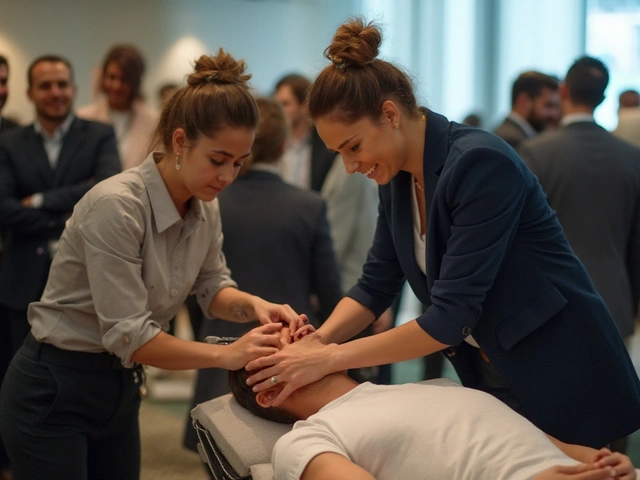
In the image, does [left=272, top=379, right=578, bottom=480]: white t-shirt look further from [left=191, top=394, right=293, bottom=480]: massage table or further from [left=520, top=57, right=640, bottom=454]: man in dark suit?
[left=520, top=57, right=640, bottom=454]: man in dark suit

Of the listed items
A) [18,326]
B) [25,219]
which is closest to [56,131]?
[25,219]

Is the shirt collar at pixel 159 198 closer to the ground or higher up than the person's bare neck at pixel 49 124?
closer to the ground

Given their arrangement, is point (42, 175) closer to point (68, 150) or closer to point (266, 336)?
point (68, 150)

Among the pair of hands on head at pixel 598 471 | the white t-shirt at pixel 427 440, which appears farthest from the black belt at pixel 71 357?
the pair of hands on head at pixel 598 471

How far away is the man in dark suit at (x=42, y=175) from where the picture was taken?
109 inches

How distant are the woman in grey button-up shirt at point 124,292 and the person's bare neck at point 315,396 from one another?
0.42 ft

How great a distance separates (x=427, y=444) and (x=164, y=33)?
21.9 feet

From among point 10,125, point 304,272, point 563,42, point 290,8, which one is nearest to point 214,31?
point 290,8

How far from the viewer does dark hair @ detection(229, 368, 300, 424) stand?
175cm

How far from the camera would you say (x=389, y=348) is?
162cm

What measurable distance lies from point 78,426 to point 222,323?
89 centimetres

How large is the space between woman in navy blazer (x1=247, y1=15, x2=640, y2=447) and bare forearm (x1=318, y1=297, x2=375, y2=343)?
21 centimetres

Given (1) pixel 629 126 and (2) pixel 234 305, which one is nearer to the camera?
(2) pixel 234 305

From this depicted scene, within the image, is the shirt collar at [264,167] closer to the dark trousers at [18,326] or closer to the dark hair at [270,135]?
the dark hair at [270,135]
